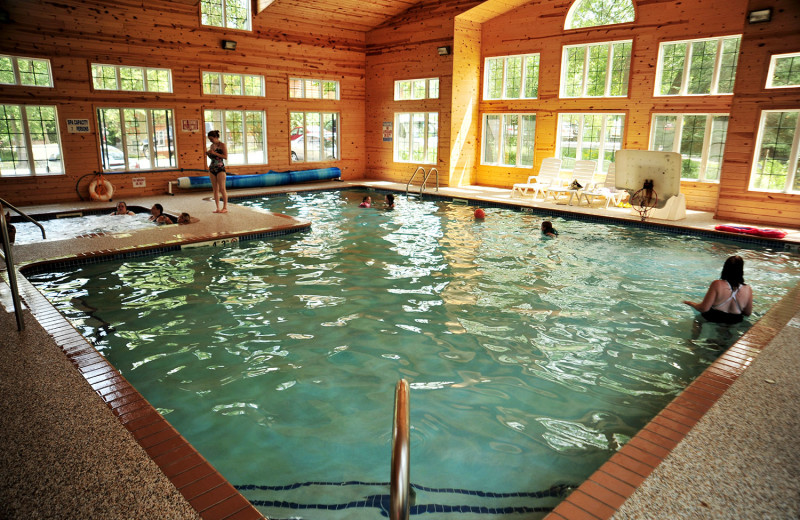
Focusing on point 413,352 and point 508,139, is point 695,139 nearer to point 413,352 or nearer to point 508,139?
point 508,139

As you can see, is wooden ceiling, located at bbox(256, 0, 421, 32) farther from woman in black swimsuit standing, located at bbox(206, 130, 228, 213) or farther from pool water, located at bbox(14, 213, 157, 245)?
pool water, located at bbox(14, 213, 157, 245)

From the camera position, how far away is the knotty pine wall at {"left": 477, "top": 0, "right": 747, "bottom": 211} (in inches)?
410

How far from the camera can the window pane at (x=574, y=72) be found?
12312 mm

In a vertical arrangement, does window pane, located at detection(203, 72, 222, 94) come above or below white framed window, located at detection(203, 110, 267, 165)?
above

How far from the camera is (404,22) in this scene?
14.4 meters

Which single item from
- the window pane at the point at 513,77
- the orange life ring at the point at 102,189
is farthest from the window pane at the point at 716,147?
the orange life ring at the point at 102,189

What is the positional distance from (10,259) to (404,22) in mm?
12972

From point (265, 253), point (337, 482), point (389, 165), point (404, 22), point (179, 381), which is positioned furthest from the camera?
point (389, 165)

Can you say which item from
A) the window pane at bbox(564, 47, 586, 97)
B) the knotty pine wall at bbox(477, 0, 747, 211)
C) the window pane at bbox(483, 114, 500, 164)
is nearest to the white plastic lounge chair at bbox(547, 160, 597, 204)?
the knotty pine wall at bbox(477, 0, 747, 211)

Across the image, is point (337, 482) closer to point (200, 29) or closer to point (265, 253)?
point (265, 253)

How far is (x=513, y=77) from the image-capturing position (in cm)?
1362

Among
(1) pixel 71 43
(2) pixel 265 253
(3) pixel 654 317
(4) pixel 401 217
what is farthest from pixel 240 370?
(1) pixel 71 43

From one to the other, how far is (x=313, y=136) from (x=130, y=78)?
5047 mm

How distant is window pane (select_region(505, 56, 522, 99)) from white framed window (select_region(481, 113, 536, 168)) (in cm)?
55
